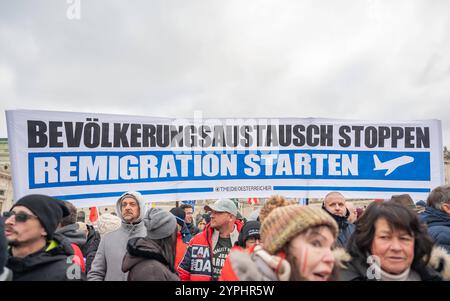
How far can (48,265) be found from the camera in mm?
2309

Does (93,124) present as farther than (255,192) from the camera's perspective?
No

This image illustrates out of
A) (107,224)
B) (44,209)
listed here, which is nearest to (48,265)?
(44,209)

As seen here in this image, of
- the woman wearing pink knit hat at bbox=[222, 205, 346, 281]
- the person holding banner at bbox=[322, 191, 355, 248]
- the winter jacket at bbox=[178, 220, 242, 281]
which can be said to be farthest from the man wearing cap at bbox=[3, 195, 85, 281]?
the person holding banner at bbox=[322, 191, 355, 248]

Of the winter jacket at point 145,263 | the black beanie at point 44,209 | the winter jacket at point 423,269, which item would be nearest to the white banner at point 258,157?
the winter jacket at point 145,263

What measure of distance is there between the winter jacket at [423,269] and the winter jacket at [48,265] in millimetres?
1769

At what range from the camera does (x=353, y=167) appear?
5.07 metres

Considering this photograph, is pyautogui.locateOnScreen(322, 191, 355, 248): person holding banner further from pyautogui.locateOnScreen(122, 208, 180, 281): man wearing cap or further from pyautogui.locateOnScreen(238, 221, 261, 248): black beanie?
pyautogui.locateOnScreen(122, 208, 180, 281): man wearing cap

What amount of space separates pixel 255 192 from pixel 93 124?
2.45 metres

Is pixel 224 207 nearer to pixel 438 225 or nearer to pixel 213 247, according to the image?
pixel 213 247

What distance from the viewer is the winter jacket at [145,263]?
8.32 ft

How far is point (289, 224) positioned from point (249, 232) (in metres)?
2.00
